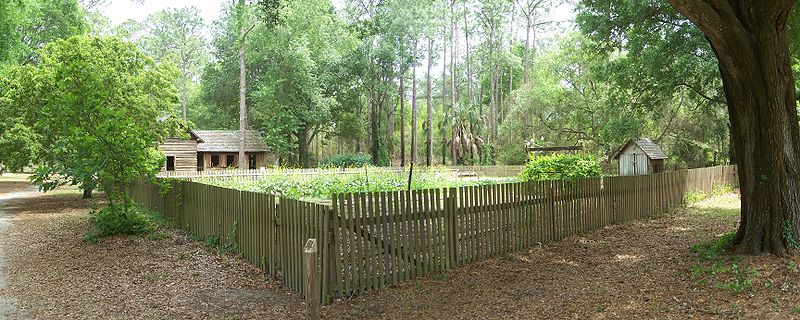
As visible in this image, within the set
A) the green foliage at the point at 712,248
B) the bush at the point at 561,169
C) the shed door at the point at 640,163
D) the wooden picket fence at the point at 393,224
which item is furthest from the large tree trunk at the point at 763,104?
the shed door at the point at 640,163

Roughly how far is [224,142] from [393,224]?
133 ft

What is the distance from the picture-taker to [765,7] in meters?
6.88

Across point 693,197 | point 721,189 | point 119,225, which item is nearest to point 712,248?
point 693,197

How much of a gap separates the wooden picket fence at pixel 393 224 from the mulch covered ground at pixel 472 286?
27cm

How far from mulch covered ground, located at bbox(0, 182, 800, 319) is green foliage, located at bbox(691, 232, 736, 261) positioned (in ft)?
0.55

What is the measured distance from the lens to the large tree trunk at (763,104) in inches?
270

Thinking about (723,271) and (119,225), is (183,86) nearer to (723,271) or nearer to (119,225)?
(119,225)

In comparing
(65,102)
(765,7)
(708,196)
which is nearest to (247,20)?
(65,102)

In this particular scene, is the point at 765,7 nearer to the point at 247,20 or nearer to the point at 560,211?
the point at 560,211

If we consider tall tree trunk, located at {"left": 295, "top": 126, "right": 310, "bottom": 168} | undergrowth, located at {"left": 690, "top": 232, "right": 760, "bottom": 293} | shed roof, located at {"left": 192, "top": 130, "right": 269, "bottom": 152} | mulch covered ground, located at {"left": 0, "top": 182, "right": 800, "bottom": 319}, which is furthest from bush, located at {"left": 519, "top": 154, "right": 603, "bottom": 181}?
tall tree trunk, located at {"left": 295, "top": 126, "right": 310, "bottom": 168}

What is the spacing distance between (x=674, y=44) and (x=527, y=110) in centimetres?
2734

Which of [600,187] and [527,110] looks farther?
[527,110]

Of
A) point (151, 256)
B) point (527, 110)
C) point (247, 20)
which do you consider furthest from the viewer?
point (527, 110)

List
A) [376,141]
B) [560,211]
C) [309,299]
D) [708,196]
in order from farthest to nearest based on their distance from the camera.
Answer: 1. [376,141]
2. [708,196]
3. [560,211]
4. [309,299]
